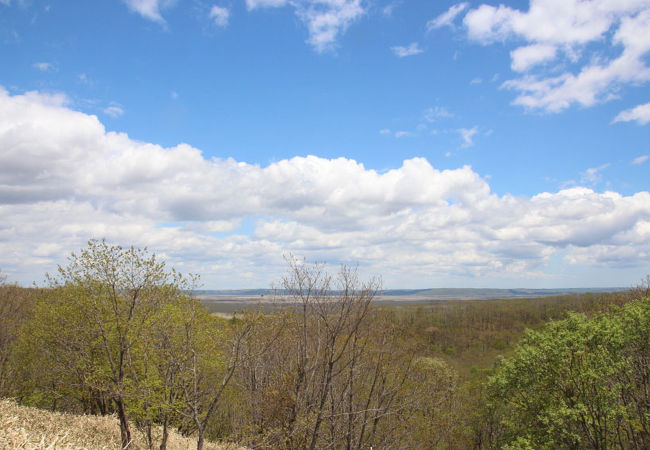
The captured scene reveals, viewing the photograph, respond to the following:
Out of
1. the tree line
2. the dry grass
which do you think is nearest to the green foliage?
the tree line

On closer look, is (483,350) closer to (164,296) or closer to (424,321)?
(424,321)

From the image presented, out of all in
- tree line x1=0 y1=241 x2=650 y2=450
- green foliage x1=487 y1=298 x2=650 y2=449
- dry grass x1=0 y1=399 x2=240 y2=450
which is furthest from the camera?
green foliage x1=487 y1=298 x2=650 y2=449

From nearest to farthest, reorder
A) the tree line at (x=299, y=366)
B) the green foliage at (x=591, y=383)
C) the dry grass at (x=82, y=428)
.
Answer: the dry grass at (x=82, y=428), the tree line at (x=299, y=366), the green foliage at (x=591, y=383)

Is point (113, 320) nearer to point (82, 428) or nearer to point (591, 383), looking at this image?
point (82, 428)

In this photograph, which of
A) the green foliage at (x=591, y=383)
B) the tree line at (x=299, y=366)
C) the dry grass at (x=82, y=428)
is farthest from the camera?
the green foliage at (x=591, y=383)

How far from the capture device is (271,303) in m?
20.1

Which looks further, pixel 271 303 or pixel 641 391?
pixel 641 391

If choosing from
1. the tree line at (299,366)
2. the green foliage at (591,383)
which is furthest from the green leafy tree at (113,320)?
the green foliage at (591,383)


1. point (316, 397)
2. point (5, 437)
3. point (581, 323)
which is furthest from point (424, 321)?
point (5, 437)

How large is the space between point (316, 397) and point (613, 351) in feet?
62.0

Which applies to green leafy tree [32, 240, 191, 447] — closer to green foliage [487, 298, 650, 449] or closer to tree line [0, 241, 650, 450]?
tree line [0, 241, 650, 450]

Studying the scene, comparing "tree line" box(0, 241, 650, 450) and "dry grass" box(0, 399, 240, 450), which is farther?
"tree line" box(0, 241, 650, 450)

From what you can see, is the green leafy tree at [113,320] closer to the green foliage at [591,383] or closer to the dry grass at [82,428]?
the dry grass at [82,428]

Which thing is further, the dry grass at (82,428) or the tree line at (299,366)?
the tree line at (299,366)
